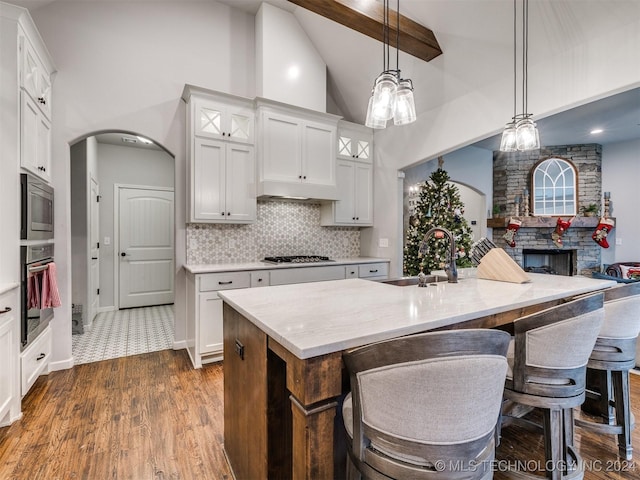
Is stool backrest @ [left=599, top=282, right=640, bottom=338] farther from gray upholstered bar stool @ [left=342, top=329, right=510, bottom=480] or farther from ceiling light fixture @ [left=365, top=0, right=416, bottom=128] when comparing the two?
ceiling light fixture @ [left=365, top=0, right=416, bottom=128]

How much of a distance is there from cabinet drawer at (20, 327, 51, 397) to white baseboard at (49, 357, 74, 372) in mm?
40

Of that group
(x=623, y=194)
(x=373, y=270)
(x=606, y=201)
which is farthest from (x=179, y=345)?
(x=623, y=194)

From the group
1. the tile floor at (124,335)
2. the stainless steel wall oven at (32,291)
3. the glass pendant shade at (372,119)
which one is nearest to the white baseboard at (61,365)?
the tile floor at (124,335)

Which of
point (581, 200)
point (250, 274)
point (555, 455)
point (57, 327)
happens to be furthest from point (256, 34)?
point (581, 200)

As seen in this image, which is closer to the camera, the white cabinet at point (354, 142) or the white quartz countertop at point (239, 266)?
the white quartz countertop at point (239, 266)

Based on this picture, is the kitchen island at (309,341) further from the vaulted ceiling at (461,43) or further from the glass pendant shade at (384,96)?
the vaulted ceiling at (461,43)

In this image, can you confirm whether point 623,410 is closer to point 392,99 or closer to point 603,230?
point 392,99

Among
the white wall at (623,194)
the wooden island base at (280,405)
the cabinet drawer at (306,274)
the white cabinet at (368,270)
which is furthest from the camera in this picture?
the white wall at (623,194)

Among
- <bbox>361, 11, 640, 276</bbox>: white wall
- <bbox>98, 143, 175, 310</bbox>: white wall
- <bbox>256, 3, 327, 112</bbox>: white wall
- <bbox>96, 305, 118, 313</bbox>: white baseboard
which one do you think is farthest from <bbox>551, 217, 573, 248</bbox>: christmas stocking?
<bbox>96, 305, 118, 313</bbox>: white baseboard

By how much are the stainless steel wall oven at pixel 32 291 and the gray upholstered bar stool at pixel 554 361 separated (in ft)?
9.99

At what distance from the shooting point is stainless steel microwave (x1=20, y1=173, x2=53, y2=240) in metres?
2.26

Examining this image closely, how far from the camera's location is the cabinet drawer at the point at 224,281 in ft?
10.1

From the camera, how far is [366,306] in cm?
146

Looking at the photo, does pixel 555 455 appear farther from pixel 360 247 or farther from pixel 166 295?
pixel 166 295
